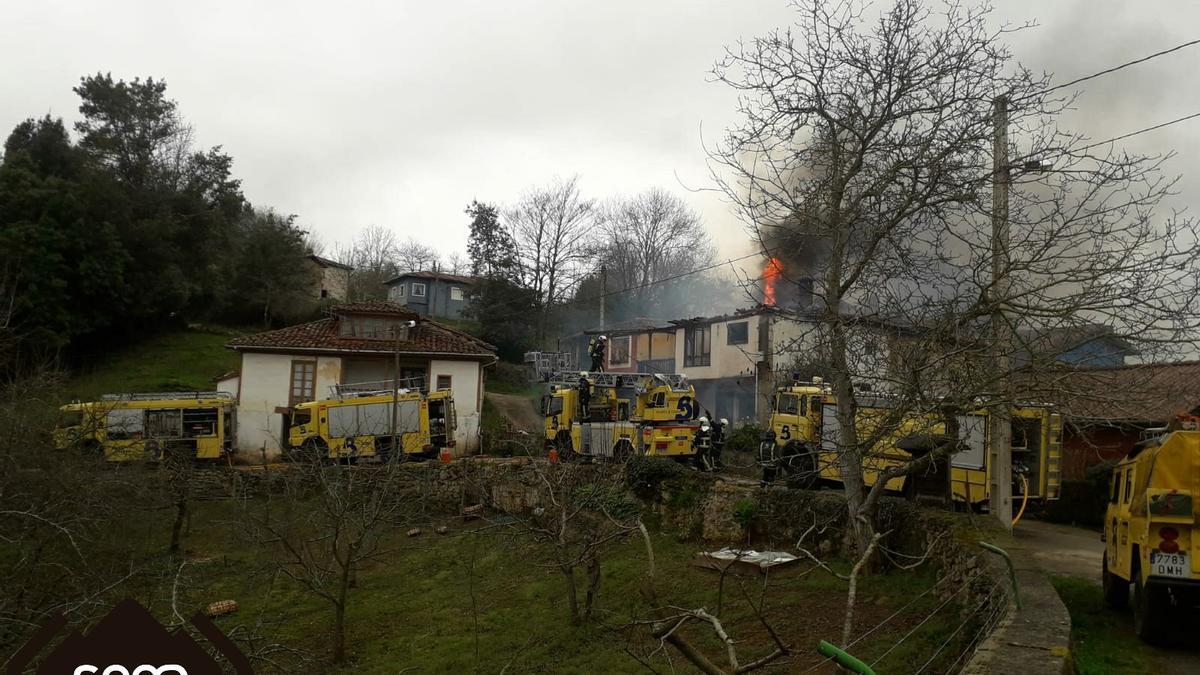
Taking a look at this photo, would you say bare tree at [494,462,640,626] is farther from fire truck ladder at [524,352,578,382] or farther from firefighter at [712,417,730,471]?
fire truck ladder at [524,352,578,382]

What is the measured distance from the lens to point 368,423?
26.7 m

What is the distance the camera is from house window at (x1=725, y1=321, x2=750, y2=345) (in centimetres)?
3436

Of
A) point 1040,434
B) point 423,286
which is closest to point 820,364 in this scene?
point 1040,434

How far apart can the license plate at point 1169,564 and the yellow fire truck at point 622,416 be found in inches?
586

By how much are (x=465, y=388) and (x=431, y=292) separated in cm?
2563

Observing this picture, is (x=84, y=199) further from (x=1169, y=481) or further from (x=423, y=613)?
(x=1169, y=481)

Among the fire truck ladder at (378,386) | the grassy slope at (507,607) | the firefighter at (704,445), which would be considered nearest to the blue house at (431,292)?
the fire truck ladder at (378,386)

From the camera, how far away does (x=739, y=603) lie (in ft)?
42.5

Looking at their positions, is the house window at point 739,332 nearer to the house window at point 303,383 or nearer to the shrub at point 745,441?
the shrub at point 745,441

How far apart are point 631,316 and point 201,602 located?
3834 cm

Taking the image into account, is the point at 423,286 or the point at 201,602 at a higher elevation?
the point at 423,286

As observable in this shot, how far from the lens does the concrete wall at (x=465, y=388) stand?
31541 mm

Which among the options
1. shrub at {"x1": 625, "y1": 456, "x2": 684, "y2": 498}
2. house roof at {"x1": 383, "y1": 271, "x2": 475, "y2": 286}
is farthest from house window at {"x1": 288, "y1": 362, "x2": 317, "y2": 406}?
house roof at {"x1": 383, "y1": 271, "x2": 475, "y2": 286}

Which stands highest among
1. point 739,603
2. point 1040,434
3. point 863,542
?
Answer: point 1040,434
